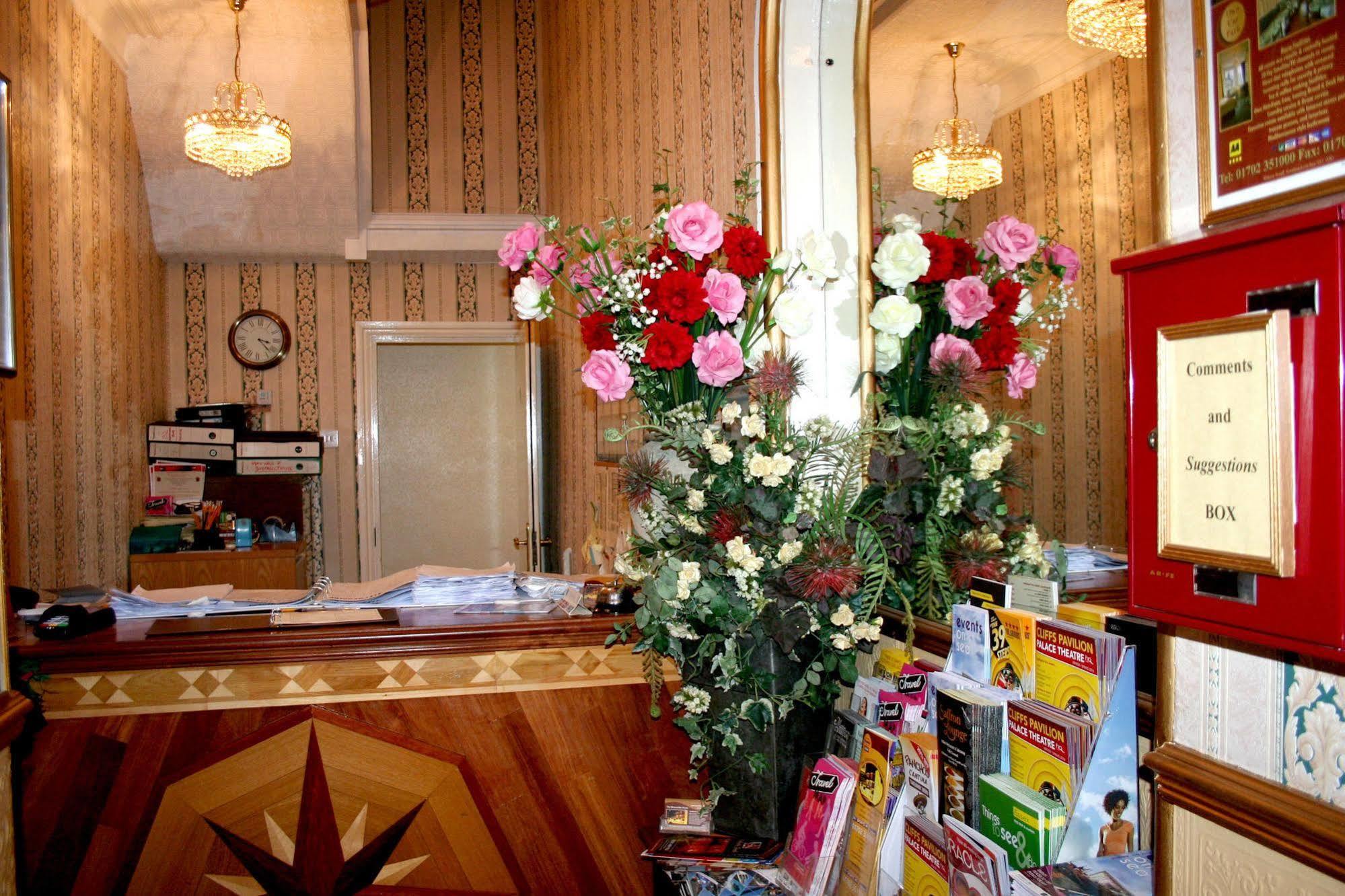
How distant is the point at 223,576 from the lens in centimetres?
456

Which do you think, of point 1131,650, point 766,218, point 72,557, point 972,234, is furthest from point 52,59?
point 1131,650

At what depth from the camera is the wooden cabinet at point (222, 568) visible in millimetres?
4383

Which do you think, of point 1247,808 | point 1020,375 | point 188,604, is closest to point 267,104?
point 188,604

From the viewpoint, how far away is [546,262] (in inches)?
67.6

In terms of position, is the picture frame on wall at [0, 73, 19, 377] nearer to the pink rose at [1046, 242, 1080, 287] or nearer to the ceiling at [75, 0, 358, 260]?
the pink rose at [1046, 242, 1080, 287]

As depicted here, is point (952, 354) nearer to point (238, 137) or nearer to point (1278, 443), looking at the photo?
point (1278, 443)

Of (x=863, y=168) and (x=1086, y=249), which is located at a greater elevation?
(x=863, y=168)

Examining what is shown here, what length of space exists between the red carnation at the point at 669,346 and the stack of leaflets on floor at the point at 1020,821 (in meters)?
0.81

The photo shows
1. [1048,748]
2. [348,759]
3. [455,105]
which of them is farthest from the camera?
[455,105]

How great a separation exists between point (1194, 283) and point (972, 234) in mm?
1090

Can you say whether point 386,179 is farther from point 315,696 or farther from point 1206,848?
point 1206,848

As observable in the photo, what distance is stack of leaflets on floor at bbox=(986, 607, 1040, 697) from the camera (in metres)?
1.21

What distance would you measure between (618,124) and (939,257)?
2209mm

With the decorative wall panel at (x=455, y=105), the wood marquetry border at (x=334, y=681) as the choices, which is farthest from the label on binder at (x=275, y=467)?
the wood marquetry border at (x=334, y=681)
